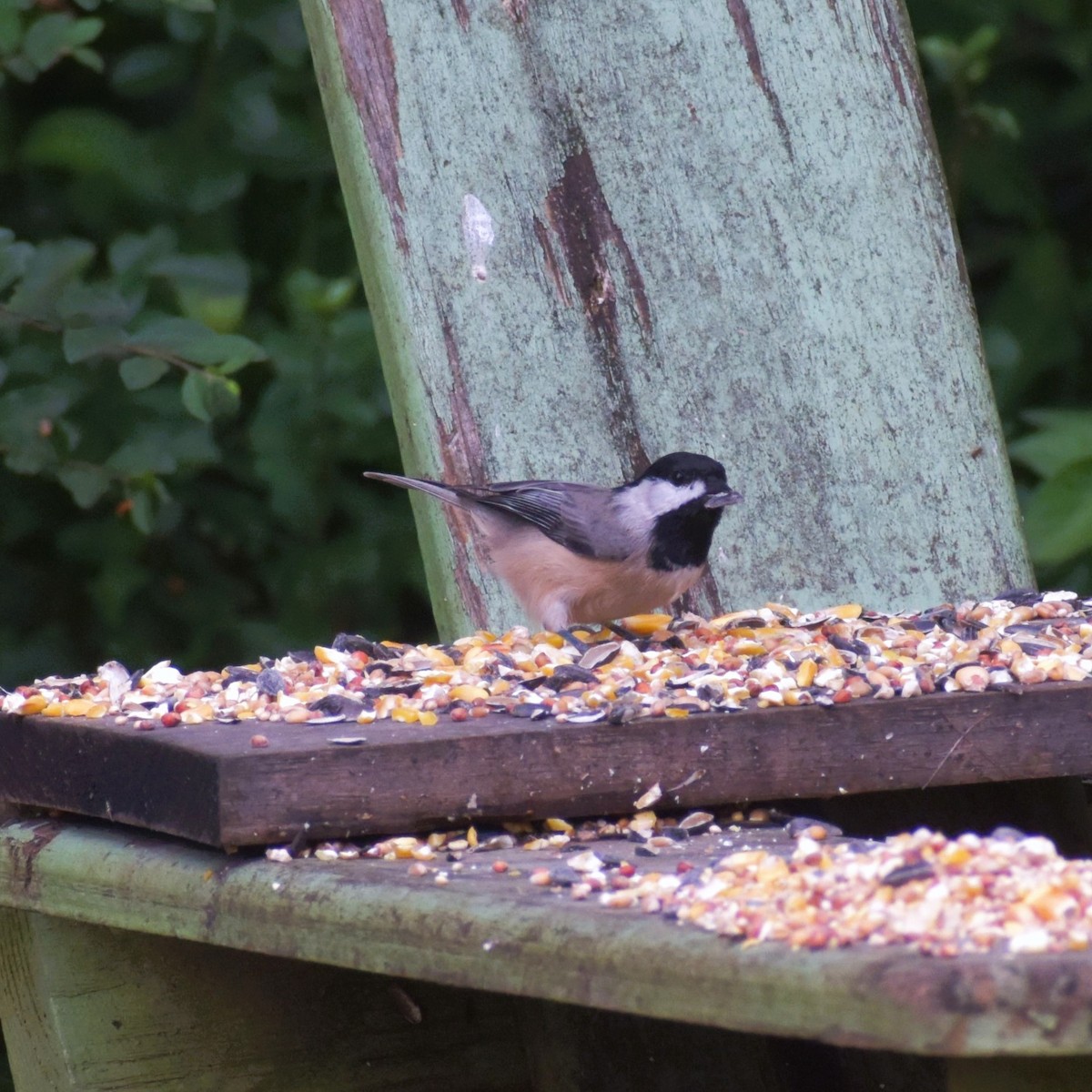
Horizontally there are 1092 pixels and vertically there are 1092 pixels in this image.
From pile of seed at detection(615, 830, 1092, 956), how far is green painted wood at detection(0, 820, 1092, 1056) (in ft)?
0.09

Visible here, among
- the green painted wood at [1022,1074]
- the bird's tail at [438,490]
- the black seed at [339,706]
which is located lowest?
the green painted wood at [1022,1074]

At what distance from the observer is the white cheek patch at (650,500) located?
2.63 meters

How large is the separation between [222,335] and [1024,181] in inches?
86.4

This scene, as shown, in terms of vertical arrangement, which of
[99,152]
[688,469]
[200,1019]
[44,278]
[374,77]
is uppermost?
[99,152]

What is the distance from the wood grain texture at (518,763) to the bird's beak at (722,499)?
0.87 meters

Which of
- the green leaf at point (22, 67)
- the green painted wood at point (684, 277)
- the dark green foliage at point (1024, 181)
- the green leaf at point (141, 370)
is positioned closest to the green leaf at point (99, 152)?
the green leaf at point (22, 67)

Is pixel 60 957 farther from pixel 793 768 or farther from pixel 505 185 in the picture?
pixel 505 185

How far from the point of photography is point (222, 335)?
3139mm

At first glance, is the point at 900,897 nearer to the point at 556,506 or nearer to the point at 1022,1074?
the point at 1022,1074

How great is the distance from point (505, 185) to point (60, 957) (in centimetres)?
144

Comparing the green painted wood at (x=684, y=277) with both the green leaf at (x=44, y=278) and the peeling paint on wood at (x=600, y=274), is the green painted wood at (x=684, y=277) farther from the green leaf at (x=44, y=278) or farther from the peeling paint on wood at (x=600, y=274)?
the green leaf at (x=44, y=278)

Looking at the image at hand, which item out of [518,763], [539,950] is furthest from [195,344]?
[539,950]

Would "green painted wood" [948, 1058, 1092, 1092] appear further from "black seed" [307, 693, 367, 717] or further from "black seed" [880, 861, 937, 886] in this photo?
"black seed" [307, 693, 367, 717]

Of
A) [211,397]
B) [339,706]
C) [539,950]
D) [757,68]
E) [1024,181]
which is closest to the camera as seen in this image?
[539,950]
